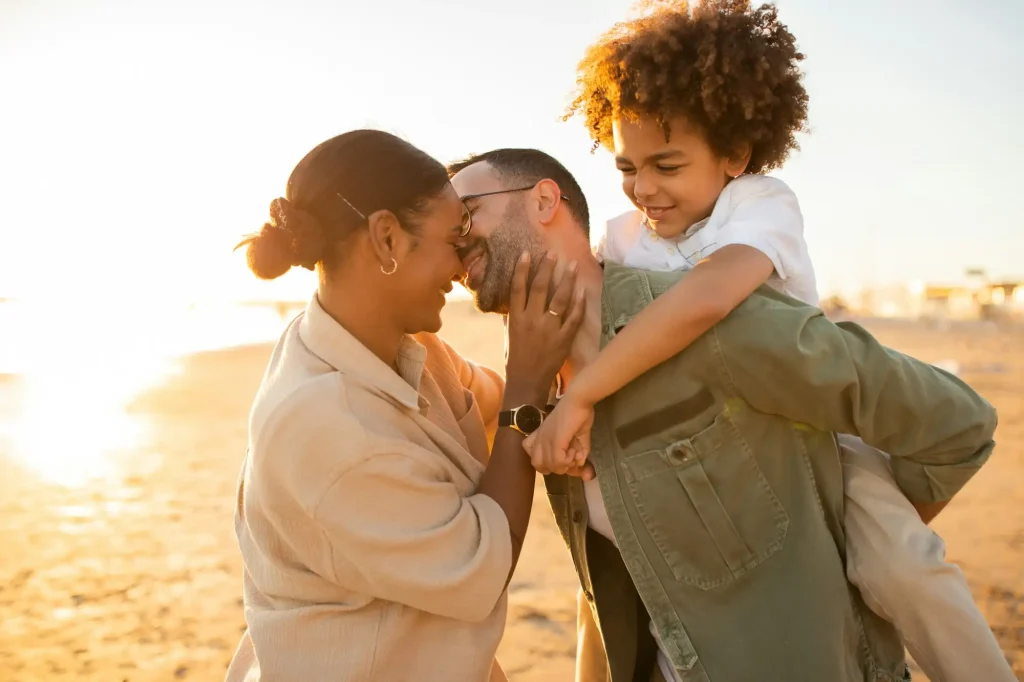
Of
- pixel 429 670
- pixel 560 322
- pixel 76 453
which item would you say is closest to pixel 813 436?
pixel 560 322

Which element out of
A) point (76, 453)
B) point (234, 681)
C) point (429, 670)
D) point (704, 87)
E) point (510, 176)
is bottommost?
point (76, 453)

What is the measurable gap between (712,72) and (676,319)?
0.95m

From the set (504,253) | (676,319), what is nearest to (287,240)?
(504,253)

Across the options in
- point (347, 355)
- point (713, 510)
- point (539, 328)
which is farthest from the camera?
point (539, 328)

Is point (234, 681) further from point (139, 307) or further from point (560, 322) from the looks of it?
point (139, 307)

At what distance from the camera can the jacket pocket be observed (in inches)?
91.1

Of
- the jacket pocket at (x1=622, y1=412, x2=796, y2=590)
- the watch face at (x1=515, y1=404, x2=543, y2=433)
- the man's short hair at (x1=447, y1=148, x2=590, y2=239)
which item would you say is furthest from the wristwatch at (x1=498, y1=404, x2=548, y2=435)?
the man's short hair at (x1=447, y1=148, x2=590, y2=239)

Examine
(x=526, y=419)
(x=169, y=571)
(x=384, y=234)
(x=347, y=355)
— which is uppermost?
(x=384, y=234)

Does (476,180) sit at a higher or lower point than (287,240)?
higher

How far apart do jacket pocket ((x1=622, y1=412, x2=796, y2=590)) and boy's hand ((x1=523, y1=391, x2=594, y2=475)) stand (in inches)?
9.6

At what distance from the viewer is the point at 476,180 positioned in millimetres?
2988

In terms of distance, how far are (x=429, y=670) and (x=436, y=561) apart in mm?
403

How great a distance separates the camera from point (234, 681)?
257cm

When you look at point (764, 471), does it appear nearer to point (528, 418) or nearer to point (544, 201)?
point (528, 418)
